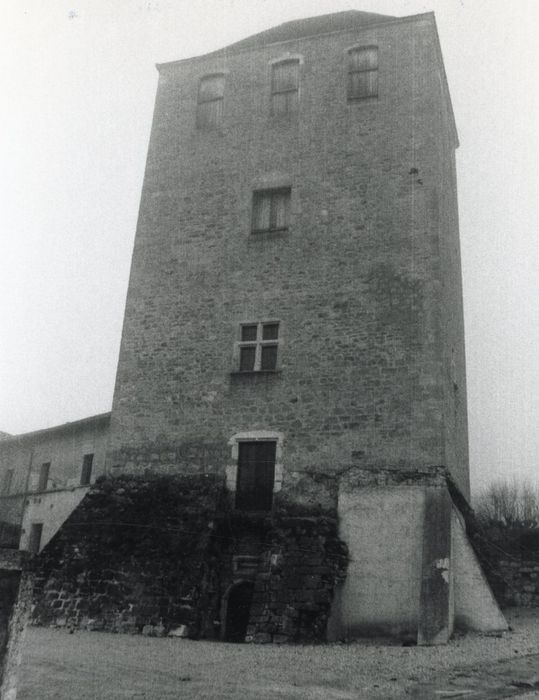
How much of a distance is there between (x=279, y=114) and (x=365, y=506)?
34.0 feet

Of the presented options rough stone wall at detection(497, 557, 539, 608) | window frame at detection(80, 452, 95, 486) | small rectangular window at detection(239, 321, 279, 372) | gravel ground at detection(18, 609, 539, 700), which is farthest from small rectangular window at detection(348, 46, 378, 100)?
window frame at detection(80, 452, 95, 486)

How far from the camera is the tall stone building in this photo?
13.2 metres

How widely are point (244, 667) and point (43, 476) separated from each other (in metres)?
18.7

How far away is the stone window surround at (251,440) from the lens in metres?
14.7

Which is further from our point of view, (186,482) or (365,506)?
(186,482)

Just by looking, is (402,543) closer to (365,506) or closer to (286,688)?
(365,506)

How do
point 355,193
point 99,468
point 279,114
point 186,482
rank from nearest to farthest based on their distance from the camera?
1. point 186,482
2. point 355,193
3. point 279,114
4. point 99,468

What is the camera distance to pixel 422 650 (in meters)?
11.1

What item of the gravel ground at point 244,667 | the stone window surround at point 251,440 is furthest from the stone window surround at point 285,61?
the gravel ground at point 244,667

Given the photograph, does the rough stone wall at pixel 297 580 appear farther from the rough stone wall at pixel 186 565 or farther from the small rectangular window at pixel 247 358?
the small rectangular window at pixel 247 358

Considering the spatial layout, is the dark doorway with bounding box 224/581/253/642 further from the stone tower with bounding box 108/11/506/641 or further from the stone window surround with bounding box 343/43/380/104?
the stone window surround with bounding box 343/43/380/104

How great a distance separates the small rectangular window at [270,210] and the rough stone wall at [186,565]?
6341mm

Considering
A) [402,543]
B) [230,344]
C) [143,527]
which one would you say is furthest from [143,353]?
[402,543]

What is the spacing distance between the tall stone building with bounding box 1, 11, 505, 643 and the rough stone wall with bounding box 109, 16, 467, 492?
5 centimetres
